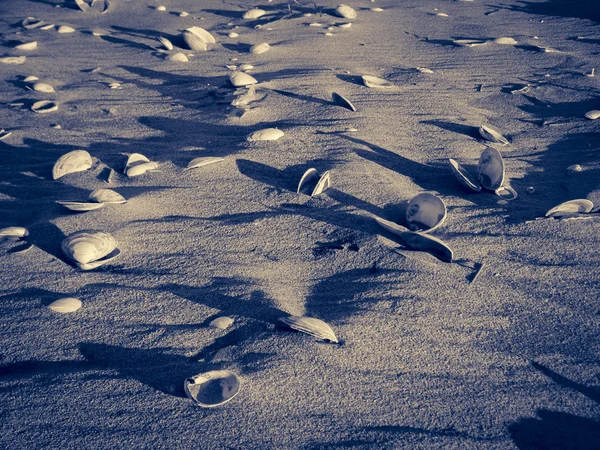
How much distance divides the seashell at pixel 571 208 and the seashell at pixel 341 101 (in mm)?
1769

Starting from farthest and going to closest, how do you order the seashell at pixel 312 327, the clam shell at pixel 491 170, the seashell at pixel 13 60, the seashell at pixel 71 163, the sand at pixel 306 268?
the seashell at pixel 13 60 < the seashell at pixel 71 163 < the clam shell at pixel 491 170 < the seashell at pixel 312 327 < the sand at pixel 306 268

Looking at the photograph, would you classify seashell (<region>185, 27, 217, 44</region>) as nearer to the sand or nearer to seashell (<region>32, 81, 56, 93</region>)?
the sand

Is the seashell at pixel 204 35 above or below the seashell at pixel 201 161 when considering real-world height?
above

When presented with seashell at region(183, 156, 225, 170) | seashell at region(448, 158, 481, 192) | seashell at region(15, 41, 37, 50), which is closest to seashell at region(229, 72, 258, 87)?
seashell at region(183, 156, 225, 170)

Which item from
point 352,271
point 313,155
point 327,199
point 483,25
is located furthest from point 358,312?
point 483,25

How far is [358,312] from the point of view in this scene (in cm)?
208

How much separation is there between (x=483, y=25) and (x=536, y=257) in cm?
462

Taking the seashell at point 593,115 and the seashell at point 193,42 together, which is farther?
the seashell at point 193,42

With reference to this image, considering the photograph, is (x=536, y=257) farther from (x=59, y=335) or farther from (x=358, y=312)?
(x=59, y=335)

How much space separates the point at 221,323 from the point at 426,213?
127cm

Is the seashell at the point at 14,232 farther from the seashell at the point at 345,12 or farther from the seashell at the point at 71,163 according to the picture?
the seashell at the point at 345,12

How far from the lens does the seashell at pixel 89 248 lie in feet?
7.60

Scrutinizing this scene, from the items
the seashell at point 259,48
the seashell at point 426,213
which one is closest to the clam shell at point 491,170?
the seashell at point 426,213

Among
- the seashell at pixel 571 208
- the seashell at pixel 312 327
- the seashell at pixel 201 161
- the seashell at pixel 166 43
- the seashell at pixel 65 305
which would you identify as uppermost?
the seashell at pixel 166 43
